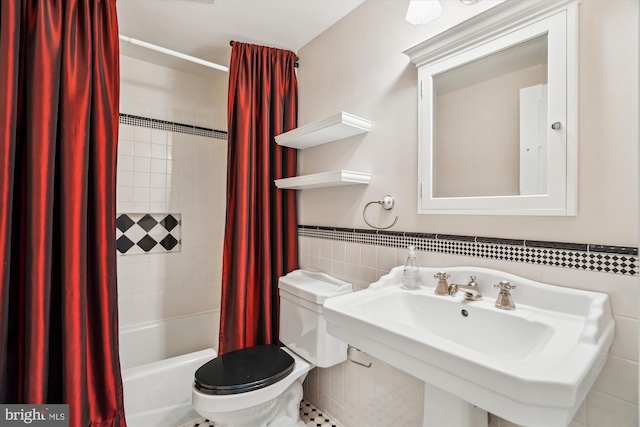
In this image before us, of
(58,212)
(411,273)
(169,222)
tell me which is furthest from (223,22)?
(411,273)

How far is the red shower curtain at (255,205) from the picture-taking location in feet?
6.06

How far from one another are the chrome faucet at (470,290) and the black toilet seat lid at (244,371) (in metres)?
0.89

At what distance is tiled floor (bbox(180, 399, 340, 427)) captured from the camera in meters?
1.71

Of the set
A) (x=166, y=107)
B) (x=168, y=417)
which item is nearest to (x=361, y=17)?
(x=166, y=107)

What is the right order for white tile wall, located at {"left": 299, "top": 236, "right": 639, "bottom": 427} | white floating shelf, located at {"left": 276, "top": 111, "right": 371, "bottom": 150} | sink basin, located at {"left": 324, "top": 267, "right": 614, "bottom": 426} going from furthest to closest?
white floating shelf, located at {"left": 276, "top": 111, "right": 371, "bottom": 150} → white tile wall, located at {"left": 299, "top": 236, "right": 639, "bottom": 427} → sink basin, located at {"left": 324, "top": 267, "right": 614, "bottom": 426}

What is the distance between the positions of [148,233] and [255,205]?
0.99 metres

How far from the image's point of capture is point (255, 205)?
6.26 feet

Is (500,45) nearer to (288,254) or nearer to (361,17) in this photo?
(361,17)

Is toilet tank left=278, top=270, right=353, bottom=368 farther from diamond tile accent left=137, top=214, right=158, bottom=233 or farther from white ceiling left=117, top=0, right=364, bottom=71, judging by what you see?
white ceiling left=117, top=0, right=364, bottom=71

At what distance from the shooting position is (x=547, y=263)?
0.98 m

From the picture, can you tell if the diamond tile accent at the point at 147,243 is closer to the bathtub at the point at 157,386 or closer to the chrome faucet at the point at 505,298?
the bathtub at the point at 157,386

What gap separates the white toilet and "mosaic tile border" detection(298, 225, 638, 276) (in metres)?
0.42

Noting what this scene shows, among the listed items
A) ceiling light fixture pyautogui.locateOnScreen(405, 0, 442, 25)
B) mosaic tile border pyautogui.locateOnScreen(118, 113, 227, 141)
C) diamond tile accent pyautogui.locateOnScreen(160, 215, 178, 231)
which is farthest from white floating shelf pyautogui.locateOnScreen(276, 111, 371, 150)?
diamond tile accent pyautogui.locateOnScreen(160, 215, 178, 231)

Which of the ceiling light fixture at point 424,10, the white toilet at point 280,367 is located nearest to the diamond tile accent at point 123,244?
the white toilet at point 280,367
